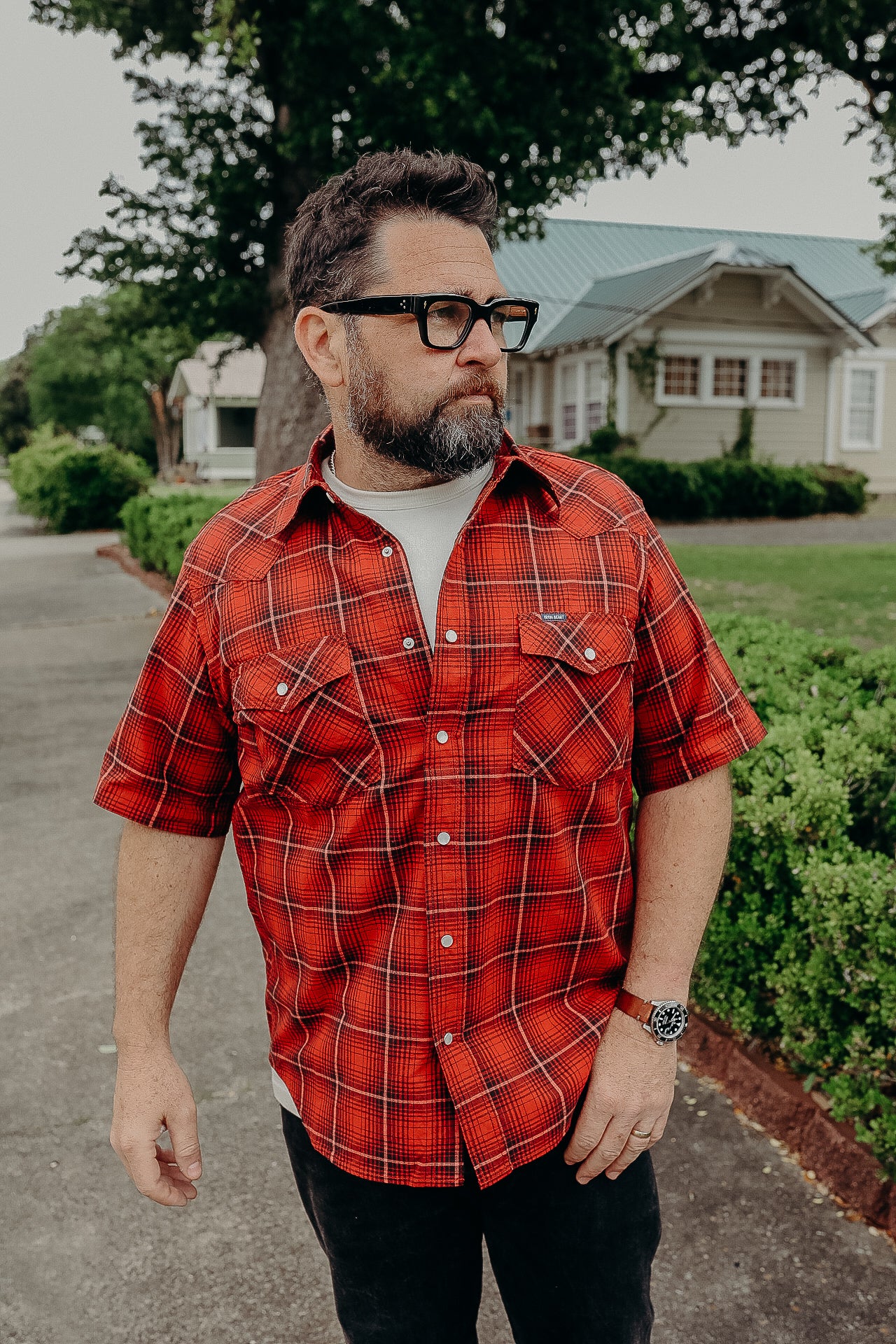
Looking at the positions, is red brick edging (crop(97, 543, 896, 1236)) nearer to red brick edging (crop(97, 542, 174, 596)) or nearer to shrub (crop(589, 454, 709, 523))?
red brick edging (crop(97, 542, 174, 596))

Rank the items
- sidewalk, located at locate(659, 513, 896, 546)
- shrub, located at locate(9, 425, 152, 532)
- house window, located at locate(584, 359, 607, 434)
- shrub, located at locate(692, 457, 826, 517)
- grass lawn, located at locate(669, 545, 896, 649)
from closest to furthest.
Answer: grass lawn, located at locate(669, 545, 896, 649), sidewalk, located at locate(659, 513, 896, 546), shrub, located at locate(692, 457, 826, 517), house window, located at locate(584, 359, 607, 434), shrub, located at locate(9, 425, 152, 532)

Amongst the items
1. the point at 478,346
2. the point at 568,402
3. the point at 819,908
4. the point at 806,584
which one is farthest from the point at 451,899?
the point at 568,402

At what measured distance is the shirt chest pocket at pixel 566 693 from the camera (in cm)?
174

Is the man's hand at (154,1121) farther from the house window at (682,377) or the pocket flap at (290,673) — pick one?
the house window at (682,377)

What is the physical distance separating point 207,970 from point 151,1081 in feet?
9.96

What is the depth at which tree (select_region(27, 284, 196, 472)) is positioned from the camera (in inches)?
2163

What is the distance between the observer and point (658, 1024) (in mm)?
1796

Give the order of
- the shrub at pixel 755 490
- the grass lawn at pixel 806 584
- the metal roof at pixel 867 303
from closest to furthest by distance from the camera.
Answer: the grass lawn at pixel 806 584, the shrub at pixel 755 490, the metal roof at pixel 867 303

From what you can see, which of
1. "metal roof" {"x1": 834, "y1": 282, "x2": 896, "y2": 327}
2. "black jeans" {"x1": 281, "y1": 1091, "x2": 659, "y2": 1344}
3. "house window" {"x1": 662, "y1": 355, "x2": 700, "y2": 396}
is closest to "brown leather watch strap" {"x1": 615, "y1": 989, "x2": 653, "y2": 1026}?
"black jeans" {"x1": 281, "y1": 1091, "x2": 659, "y2": 1344}

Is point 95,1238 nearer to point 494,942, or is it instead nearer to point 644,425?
point 494,942

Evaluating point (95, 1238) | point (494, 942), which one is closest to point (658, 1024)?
point (494, 942)

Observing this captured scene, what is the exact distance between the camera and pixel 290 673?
1761 millimetres

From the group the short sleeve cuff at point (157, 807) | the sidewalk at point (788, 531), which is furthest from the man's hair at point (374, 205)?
the sidewalk at point (788, 531)

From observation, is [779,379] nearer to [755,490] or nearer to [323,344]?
[755,490]
